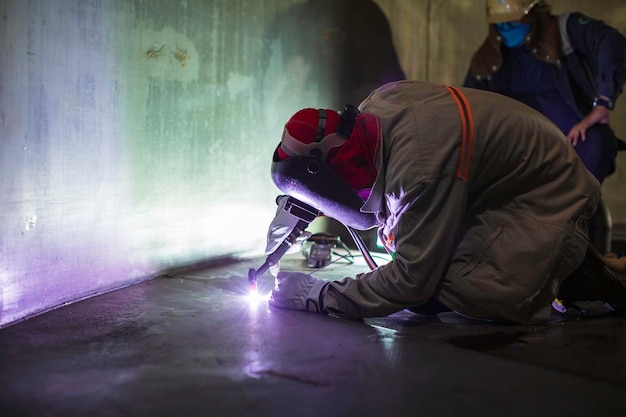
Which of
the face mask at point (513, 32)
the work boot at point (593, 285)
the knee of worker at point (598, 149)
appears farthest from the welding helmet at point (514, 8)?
the work boot at point (593, 285)

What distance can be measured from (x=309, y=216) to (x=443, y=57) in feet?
9.16

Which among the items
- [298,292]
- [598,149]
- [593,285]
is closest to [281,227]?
[298,292]

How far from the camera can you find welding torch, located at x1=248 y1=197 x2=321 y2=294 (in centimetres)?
230

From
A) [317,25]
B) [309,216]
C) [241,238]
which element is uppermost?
[317,25]

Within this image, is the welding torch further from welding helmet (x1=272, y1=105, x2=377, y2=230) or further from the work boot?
the work boot

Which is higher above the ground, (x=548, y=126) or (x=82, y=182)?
(x=548, y=126)

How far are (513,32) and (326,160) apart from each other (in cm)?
230

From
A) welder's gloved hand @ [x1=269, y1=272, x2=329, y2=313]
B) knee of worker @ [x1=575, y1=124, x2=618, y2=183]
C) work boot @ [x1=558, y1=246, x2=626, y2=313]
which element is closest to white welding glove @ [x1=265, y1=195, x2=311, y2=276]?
welder's gloved hand @ [x1=269, y1=272, x2=329, y2=313]

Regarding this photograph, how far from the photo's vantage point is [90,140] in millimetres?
2289

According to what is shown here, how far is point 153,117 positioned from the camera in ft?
8.77

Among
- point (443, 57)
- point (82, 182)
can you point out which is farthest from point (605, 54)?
point (82, 182)

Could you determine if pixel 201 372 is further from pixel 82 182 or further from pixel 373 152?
pixel 82 182

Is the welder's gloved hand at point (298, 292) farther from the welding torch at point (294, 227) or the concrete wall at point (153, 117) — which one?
the concrete wall at point (153, 117)

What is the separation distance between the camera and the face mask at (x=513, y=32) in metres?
3.71
